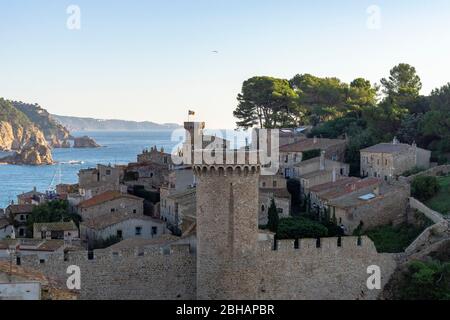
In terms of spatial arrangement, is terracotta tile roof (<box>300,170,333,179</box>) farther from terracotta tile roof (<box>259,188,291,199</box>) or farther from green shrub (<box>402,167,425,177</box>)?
green shrub (<box>402,167,425,177</box>)

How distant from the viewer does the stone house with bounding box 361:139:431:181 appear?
3797cm

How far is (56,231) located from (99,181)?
1160 cm

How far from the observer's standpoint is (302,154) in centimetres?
4312

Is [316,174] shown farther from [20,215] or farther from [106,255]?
[106,255]

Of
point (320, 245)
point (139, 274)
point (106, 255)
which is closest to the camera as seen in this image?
point (106, 255)

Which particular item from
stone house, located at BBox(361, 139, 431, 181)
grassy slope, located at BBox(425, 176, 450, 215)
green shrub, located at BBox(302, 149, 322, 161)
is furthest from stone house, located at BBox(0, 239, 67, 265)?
green shrub, located at BBox(302, 149, 322, 161)

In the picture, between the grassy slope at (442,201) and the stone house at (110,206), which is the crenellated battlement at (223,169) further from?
the stone house at (110,206)

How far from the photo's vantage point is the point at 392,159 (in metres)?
37.8

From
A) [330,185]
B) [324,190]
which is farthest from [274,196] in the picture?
[330,185]

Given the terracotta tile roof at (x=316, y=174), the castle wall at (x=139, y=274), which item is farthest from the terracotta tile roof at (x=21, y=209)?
the castle wall at (x=139, y=274)

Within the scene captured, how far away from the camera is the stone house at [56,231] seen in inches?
1239

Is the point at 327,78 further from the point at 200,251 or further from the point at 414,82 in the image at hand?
the point at 200,251

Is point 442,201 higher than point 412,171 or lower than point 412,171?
lower

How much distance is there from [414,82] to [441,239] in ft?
87.5
